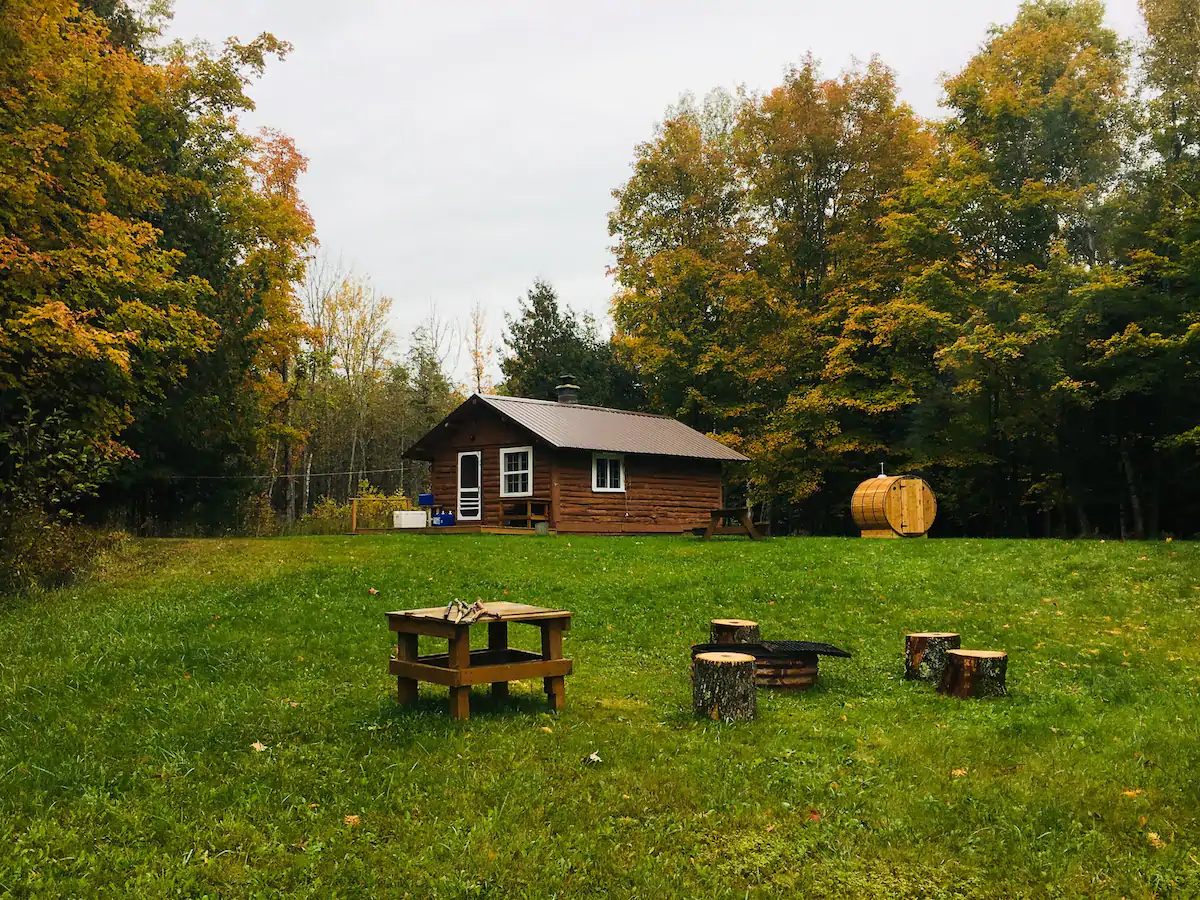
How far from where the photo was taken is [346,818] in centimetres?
469

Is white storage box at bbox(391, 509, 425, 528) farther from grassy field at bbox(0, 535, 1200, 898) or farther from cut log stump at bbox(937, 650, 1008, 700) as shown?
cut log stump at bbox(937, 650, 1008, 700)

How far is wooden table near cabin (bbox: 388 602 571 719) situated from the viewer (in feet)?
20.1

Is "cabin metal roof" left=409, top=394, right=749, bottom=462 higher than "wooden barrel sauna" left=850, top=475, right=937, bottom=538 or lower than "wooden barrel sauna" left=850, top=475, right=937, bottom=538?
higher

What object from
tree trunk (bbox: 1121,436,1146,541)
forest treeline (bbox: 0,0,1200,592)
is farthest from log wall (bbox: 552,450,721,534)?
tree trunk (bbox: 1121,436,1146,541)

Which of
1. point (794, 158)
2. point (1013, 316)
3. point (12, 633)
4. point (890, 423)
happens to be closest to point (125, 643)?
point (12, 633)

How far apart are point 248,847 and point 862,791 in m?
3.57

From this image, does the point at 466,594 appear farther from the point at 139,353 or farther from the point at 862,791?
the point at 139,353

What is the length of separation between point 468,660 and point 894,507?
18078 mm

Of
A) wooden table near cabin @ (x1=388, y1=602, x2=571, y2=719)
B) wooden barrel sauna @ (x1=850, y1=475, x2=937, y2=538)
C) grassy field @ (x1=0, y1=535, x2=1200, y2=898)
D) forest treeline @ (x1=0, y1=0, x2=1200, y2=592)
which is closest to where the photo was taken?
grassy field @ (x1=0, y1=535, x2=1200, y2=898)

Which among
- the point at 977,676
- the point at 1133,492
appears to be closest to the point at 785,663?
the point at 977,676

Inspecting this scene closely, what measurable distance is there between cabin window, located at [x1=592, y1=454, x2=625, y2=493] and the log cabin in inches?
1.2

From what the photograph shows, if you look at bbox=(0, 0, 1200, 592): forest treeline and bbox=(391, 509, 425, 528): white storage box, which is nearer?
bbox=(0, 0, 1200, 592): forest treeline

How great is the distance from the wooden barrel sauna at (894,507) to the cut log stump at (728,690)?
16.5 metres

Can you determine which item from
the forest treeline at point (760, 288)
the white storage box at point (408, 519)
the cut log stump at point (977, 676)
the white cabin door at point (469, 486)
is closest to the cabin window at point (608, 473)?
the white cabin door at point (469, 486)
